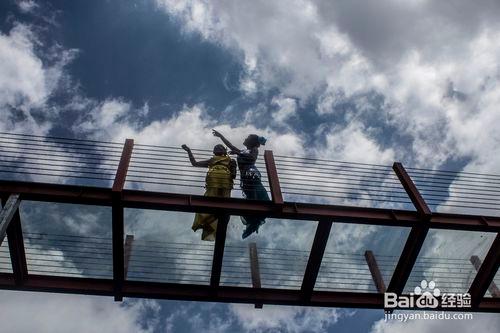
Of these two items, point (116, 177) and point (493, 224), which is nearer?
point (116, 177)

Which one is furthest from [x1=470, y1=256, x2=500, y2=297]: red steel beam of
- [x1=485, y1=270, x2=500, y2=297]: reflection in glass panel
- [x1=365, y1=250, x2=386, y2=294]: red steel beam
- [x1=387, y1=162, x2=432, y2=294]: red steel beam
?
[x1=365, y1=250, x2=386, y2=294]: red steel beam

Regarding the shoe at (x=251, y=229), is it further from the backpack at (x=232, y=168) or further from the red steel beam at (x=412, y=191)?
the red steel beam at (x=412, y=191)

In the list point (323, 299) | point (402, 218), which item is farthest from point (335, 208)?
point (323, 299)

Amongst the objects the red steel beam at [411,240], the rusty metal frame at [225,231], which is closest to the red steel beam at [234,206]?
the rusty metal frame at [225,231]

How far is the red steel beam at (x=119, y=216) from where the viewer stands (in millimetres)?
6719

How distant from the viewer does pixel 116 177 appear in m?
6.88

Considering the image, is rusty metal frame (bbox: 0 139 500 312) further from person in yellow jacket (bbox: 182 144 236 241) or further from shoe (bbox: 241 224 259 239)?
shoe (bbox: 241 224 259 239)

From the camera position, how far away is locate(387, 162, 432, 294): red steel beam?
284 inches

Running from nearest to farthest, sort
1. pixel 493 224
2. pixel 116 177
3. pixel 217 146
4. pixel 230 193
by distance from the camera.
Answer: pixel 116 177, pixel 493 224, pixel 230 193, pixel 217 146

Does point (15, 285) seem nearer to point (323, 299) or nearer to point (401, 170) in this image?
point (323, 299)

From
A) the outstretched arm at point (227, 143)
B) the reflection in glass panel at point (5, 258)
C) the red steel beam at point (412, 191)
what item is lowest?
the reflection in glass panel at point (5, 258)

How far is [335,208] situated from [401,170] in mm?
1534

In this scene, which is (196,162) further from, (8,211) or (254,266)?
(8,211)

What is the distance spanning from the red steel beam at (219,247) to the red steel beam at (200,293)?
37cm
